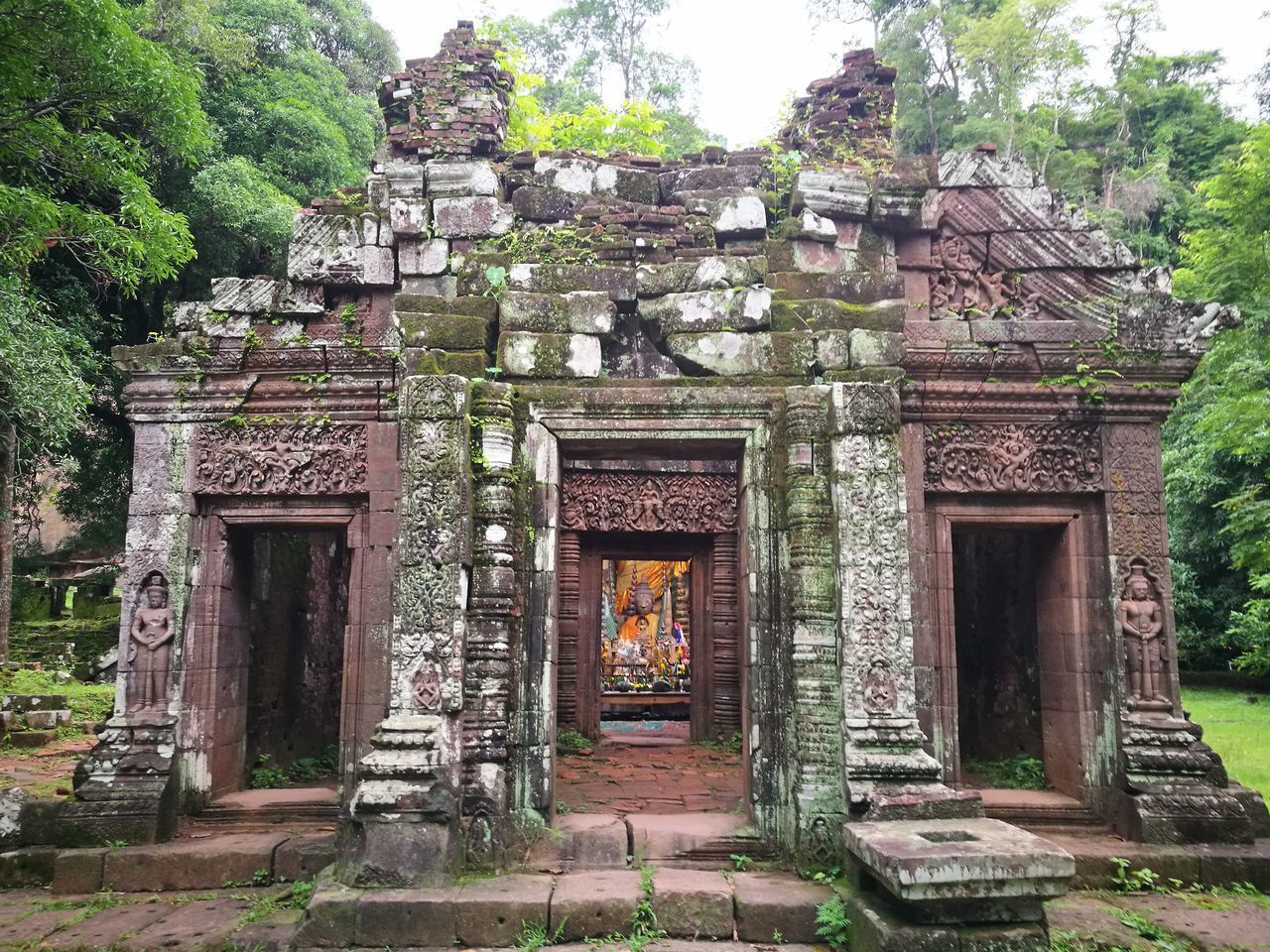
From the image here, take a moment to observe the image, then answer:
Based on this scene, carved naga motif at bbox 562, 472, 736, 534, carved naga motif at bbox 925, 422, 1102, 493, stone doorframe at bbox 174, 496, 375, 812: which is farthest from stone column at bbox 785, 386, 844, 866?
carved naga motif at bbox 562, 472, 736, 534

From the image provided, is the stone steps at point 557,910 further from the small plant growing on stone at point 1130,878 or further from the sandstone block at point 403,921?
the small plant growing on stone at point 1130,878

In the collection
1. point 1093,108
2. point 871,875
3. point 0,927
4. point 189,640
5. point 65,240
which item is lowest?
point 0,927

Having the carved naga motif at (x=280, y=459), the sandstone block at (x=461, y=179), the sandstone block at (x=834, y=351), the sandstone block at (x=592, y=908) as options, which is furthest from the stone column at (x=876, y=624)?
the carved naga motif at (x=280, y=459)

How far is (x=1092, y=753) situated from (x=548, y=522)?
456cm

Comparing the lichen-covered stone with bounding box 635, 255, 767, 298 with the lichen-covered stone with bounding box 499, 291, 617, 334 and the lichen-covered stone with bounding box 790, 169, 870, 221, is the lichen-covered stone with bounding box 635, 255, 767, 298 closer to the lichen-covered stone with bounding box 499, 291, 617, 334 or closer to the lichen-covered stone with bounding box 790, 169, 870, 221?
the lichen-covered stone with bounding box 499, 291, 617, 334

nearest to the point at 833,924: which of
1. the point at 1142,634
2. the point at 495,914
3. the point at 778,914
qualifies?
the point at 778,914

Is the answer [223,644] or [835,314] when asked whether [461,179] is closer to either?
[835,314]

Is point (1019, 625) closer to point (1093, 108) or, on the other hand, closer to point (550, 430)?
point (550, 430)

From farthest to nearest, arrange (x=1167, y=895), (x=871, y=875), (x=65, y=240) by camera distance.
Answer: (x=65, y=240) → (x=1167, y=895) → (x=871, y=875)

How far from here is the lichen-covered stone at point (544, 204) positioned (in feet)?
22.7

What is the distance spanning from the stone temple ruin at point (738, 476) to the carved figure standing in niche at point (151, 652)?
2cm

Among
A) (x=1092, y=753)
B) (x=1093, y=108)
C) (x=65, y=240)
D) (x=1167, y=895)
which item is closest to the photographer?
(x=1167, y=895)

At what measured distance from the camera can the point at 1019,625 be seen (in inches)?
338

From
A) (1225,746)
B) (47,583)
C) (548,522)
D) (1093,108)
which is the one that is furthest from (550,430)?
(1093,108)
